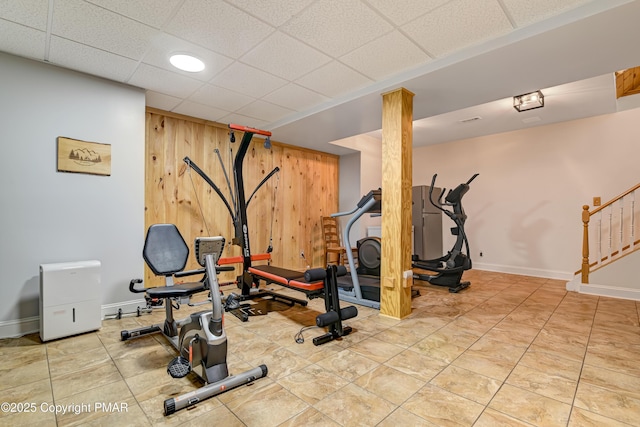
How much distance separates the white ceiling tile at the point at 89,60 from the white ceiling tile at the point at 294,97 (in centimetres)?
146

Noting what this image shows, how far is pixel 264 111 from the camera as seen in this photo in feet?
13.5

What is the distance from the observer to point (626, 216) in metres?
4.52

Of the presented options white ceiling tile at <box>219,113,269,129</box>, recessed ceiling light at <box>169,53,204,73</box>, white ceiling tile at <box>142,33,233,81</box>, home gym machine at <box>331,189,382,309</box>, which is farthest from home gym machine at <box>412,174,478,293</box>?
recessed ceiling light at <box>169,53,204,73</box>

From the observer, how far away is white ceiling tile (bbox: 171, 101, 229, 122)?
12.7 ft

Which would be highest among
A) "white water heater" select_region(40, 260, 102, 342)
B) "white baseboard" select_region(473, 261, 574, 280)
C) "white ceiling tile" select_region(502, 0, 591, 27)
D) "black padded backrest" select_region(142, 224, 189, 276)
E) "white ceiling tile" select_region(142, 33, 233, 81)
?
"white ceiling tile" select_region(142, 33, 233, 81)

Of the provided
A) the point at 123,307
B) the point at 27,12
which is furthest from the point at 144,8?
the point at 123,307

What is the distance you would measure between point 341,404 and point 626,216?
18.1 feet

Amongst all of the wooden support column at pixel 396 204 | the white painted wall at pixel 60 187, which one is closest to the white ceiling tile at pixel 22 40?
the white painted wall at pixel 60 187

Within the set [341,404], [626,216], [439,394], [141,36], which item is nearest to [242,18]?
[141,36]

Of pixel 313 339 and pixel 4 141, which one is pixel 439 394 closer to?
pixel 313 339

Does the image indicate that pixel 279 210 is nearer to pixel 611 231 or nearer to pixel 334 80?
pixel 334 80

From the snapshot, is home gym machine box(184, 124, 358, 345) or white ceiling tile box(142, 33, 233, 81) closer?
white ceiling tile box(142, 33, 233, 81)

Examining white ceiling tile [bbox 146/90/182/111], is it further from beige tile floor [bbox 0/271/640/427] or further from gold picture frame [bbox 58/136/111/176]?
beige tile floor [bbox 0/271/640/427]

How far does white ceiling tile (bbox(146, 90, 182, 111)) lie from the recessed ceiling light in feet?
2.74
